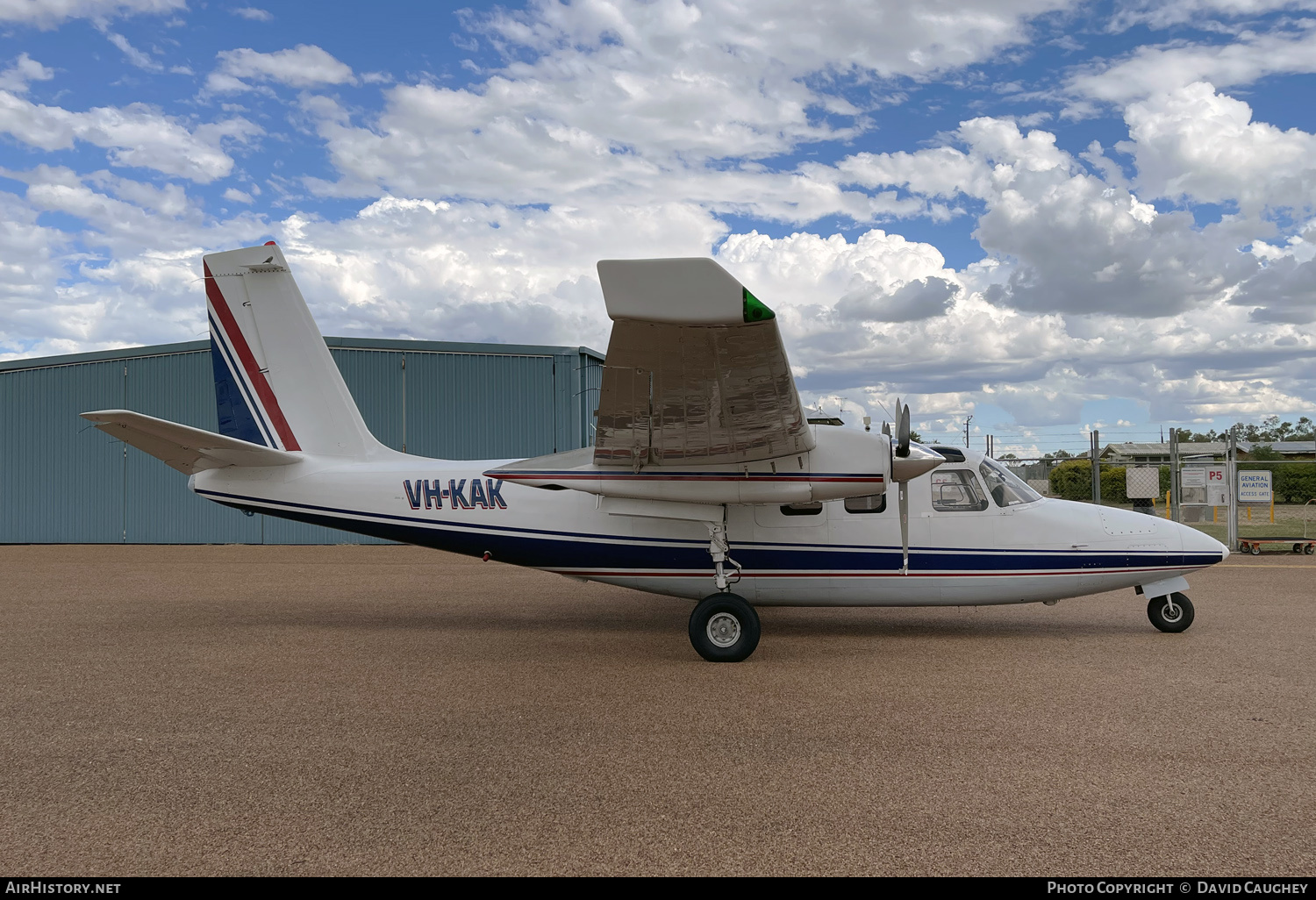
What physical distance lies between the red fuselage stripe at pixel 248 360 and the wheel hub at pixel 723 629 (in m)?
5.19

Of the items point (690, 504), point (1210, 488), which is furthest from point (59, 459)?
point (1210, 488)

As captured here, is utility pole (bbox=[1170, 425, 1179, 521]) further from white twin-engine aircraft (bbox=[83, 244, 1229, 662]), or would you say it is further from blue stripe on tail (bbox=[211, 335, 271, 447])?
blue stripe on tail (bbox=[211, 335, 271, 447])

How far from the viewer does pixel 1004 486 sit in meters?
9.30

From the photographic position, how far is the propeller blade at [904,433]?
26.5 ft

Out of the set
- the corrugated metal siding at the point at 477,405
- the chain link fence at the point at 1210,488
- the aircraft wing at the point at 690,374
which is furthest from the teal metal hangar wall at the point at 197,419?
the aircraft wing at the point at 690,374

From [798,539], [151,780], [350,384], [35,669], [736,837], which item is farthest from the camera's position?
[350,384]

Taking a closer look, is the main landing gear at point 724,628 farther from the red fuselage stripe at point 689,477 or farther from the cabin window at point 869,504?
the cabin window at point 869,504

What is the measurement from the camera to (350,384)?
Answer: 75.6 feet

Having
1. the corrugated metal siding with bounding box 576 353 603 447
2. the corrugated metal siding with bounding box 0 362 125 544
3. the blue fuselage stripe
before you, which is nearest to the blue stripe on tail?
the blue fuselage stripe

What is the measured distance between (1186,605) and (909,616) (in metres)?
3.05
